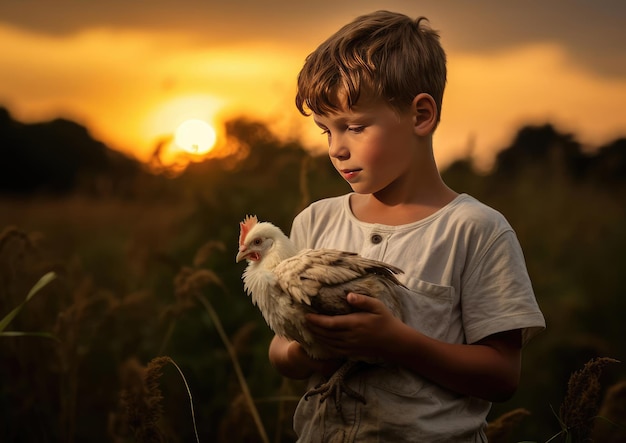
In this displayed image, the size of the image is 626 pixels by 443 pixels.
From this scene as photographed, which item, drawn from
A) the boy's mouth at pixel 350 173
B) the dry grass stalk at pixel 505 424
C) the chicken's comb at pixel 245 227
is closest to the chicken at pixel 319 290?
the chicken's comb at pixel 245 227

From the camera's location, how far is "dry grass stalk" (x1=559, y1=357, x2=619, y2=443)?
2137mm

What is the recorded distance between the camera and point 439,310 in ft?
6.72

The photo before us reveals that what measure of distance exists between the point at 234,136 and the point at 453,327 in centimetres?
281

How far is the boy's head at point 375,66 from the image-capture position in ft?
7.05

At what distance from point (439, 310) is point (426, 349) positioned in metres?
0.15

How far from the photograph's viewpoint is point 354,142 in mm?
2113

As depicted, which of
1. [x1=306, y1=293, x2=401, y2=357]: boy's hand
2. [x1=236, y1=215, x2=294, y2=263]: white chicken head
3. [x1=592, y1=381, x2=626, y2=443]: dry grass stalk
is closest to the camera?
[x1=306, y1=293, x2=401, y2=357]: boy's hand

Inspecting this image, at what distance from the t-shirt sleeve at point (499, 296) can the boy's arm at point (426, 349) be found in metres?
0.07

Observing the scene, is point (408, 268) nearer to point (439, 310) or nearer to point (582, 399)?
point (439, 310)

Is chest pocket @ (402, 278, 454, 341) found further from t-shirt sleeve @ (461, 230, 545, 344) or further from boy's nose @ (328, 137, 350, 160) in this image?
boy's nose @ (328, 137, 350, 160)

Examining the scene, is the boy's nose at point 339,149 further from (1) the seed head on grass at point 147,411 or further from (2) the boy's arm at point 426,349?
(1) the seed head on grass at point 147,411

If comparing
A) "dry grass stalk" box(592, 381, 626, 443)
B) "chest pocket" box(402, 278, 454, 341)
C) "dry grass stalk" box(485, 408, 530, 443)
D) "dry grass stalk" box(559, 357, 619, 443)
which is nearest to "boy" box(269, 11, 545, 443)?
"chest pocket" box(402, 278, 454, 341)

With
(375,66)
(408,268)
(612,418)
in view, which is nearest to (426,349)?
(408,268)

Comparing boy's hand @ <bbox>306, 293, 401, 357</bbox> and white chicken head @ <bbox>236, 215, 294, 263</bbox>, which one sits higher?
white chicken head @ <bbox>236, 215, 294, 263</bbox>
